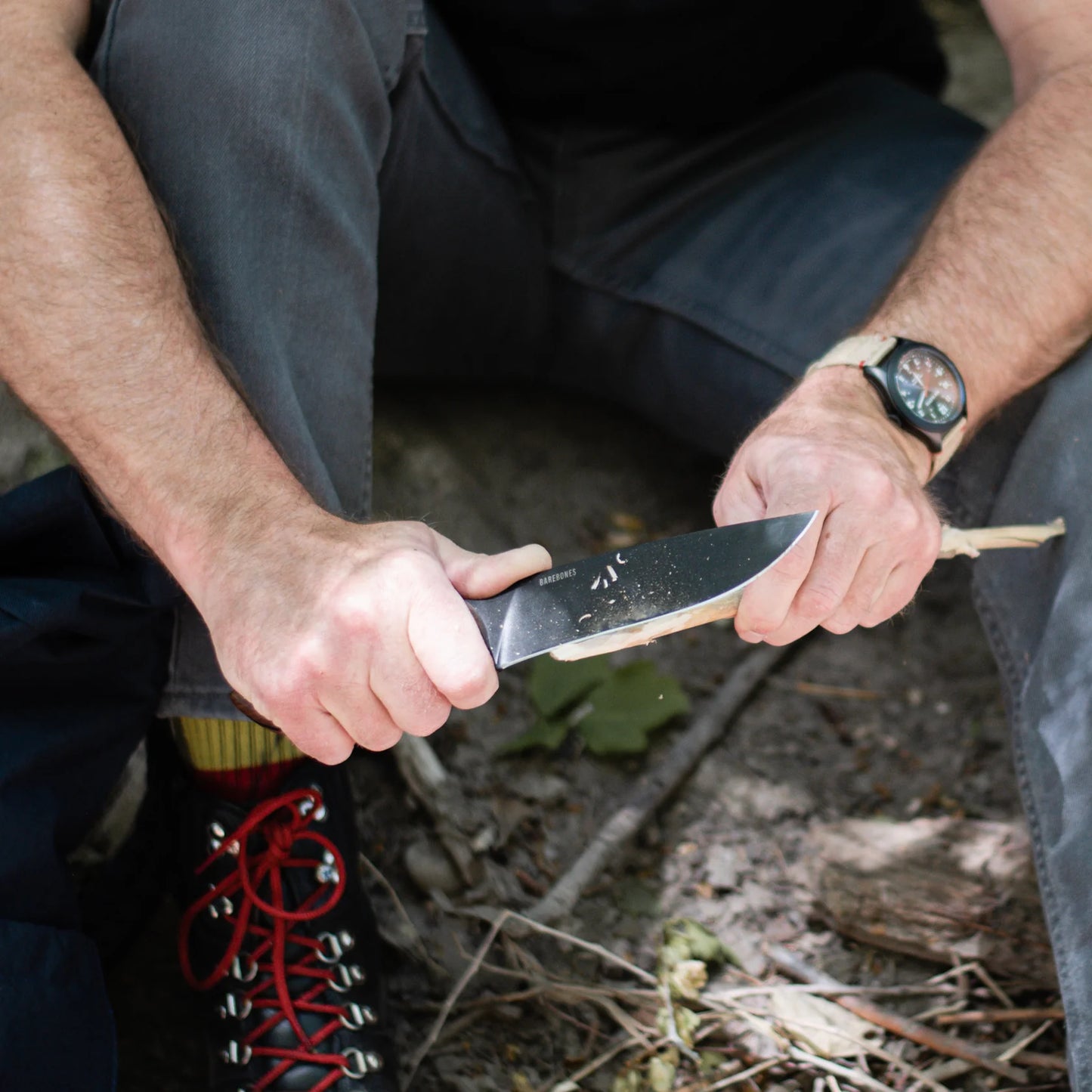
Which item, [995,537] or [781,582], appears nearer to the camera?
[781,582]

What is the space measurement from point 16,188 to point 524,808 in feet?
3.51

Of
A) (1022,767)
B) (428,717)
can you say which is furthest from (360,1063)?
(1022,767)

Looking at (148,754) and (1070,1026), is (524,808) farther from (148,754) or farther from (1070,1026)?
(1070,1026)

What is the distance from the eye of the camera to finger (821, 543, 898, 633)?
115 cm

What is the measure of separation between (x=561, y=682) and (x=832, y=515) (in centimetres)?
72

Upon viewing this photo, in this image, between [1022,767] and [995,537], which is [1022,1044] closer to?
[1022,767]

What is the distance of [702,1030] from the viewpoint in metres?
1.38

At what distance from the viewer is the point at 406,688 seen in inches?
40.0

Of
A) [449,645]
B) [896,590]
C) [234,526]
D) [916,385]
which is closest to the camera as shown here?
[449,645]

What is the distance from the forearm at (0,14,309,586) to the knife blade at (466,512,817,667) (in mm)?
250

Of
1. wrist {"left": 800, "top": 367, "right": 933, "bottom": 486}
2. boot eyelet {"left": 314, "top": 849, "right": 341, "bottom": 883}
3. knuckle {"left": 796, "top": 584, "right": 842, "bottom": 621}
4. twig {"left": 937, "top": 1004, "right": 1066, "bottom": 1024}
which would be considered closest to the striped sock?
boot eyelet {"left": 314, "top": 849, "right": 341, "bottom": 883}

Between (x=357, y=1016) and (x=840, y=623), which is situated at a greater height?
(x=840, y=623)

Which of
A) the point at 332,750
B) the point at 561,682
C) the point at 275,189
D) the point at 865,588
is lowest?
the point at 561,682

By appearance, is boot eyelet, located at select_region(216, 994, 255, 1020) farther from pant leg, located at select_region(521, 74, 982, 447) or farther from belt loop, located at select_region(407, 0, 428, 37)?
belt loop, located at select_region(407, 0, 428, 37)
